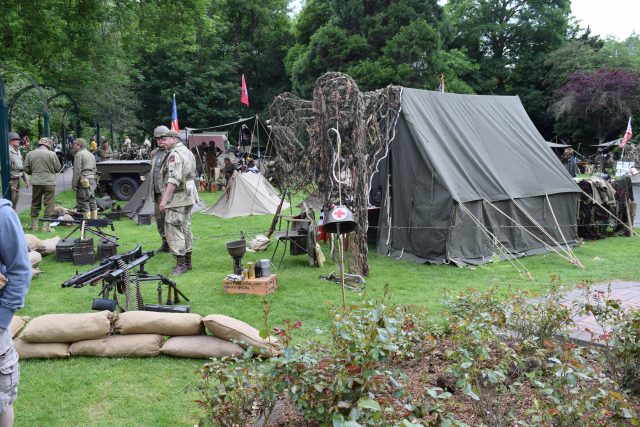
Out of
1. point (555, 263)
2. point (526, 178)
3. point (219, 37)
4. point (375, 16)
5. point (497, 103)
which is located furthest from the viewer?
point (219, 37)

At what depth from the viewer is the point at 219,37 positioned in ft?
109

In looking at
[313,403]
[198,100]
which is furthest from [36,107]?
[313,403]

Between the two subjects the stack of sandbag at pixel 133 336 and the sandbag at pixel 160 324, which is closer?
the stack of sandbag at pixel 133 336

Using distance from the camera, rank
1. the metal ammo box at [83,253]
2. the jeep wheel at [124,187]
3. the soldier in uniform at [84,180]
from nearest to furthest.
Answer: the metal ammo box at [83,253]
the soldier in uniform at [84,180]
the jeep wheel at [124,187]

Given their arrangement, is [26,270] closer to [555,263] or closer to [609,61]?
[555,263]

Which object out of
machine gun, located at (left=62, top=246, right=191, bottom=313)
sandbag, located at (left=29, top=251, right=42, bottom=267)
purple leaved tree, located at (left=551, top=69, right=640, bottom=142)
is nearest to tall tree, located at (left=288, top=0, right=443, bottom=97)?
purple leaved tree, located at (left=551, top=69, right=640, bottom=142)

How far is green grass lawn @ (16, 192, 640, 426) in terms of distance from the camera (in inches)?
146

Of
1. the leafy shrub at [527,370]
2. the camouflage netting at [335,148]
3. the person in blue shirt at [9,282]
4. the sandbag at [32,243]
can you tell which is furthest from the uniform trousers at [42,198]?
the leafy shrub at [527,370]

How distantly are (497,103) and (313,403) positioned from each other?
9148mm

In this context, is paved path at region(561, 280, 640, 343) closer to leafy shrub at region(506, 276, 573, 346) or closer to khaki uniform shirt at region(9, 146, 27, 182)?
leafy shrub at region(506, 276, 573, 346)

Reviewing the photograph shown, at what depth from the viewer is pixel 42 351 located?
14.6ft

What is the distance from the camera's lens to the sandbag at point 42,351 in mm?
4445

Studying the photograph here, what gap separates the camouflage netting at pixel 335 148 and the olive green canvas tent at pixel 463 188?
0.92m

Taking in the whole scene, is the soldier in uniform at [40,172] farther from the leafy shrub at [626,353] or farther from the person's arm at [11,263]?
the leafy shrub at [626,353]
